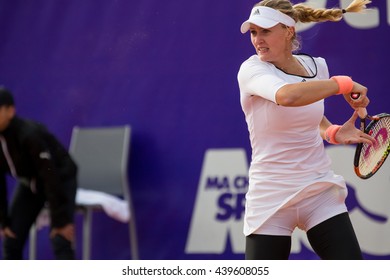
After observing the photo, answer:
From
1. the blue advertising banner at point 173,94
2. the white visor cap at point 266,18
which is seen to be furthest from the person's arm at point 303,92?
the blue advertising banner at point 173,94

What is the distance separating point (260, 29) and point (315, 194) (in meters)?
0.68

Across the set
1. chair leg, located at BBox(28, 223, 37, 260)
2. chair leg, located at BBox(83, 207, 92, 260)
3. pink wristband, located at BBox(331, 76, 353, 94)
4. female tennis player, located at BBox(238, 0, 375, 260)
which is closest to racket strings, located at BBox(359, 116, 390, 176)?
female tennis player, located at BBox(238, 0, 375, 260)

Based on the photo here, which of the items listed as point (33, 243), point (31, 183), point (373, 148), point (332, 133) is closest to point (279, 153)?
point (332, 133)

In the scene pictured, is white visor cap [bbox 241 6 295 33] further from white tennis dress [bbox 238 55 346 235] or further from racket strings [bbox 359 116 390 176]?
racket strings [bbox 359 116 390 176]

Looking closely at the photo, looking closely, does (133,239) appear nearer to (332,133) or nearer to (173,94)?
(173,94)

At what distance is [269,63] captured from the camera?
3.47m

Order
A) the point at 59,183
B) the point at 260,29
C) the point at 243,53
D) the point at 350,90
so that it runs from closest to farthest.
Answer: the point at 350,90, the point at 260,29, the point at 59,183, the point at 243,53

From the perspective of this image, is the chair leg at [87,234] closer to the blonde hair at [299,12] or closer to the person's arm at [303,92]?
the blonde hair at [299,12]

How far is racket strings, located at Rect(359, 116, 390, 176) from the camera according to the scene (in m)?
3.62

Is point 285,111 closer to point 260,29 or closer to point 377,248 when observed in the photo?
point 260,29

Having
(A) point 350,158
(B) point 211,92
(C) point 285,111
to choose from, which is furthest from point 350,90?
(B) point 211,92

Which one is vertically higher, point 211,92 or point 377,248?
point 211,92

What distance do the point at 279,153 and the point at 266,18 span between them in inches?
20.9

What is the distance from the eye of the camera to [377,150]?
12.1ft
